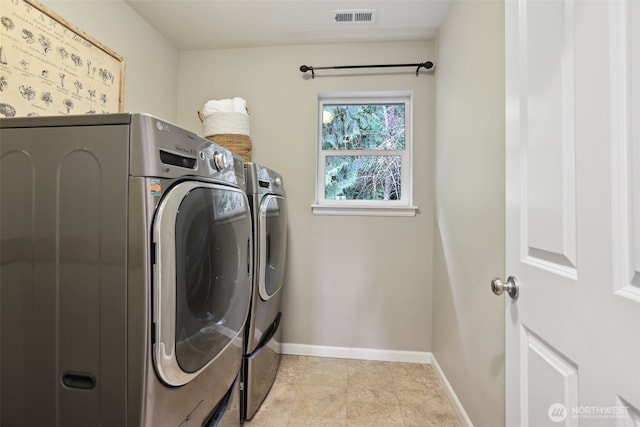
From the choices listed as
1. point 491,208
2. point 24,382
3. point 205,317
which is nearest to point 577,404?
point 491,208

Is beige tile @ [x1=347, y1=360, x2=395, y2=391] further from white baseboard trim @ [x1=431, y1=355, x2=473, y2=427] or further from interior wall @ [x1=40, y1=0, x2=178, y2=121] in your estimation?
interior wall @ [x1=40, y1=0, x2=178, y2=121]

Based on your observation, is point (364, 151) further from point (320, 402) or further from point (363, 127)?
point (320, 402)

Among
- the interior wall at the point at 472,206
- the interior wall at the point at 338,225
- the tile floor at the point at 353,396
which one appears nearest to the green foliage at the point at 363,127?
the interior wall at the point at 338,225

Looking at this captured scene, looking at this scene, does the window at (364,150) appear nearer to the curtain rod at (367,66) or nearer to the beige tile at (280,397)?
Result: the curtain rod at (367,66)

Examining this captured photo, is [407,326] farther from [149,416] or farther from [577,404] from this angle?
[149,416]

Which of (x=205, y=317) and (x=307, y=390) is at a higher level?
(x=205, y=317)

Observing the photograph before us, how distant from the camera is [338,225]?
84.0 inches

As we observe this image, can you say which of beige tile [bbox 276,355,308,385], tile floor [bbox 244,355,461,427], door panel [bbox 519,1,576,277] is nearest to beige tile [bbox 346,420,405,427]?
tile floor [bbox 244,355,461,427]

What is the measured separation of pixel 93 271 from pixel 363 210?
1.69 m

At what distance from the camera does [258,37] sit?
206 centimetres

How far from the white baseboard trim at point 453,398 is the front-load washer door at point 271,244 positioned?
1210 millimetres

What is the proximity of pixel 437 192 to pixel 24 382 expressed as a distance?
216cm

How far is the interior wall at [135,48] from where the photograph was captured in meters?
1.45

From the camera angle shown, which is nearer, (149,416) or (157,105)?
(149,416)
